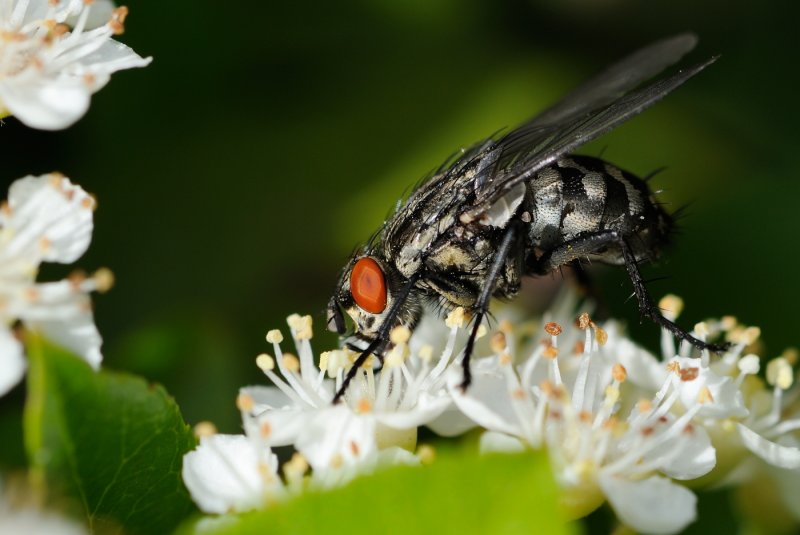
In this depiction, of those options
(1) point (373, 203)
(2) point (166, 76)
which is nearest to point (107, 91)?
(2) point (166, 76)

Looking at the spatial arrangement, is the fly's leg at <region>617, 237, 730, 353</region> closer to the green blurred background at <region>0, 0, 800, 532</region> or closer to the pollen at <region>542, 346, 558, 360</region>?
the pollen at <region>542, 346, 558, 360</region>

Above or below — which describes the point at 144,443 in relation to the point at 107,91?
below

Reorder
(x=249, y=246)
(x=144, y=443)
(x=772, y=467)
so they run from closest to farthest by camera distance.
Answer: (x=144, y=443) → (x=772, y=467) → (x=249, y=246)

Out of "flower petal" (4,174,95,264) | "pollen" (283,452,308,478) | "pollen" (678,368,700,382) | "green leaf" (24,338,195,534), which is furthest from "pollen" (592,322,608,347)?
"flower petal" (4,174,95,264)

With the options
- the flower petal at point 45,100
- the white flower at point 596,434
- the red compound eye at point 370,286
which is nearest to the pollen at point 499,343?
the white flower at point 596,434

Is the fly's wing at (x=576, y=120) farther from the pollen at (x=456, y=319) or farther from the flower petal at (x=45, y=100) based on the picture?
the flower petal at (x=45, y=100)

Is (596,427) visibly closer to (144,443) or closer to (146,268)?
(144,443)

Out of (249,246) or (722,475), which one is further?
(249,246)

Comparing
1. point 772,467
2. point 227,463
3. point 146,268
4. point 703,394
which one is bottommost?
point 772,467
